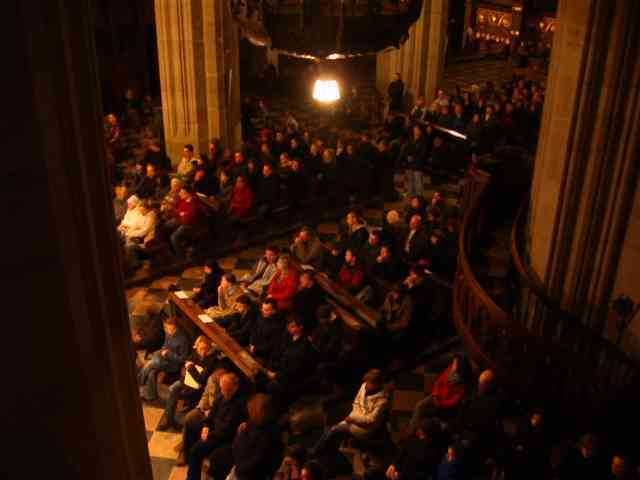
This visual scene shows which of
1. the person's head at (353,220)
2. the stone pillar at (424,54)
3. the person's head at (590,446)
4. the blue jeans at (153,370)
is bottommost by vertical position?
the blue jeans at (153,370)

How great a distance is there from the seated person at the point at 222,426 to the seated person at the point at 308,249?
329 centimetres

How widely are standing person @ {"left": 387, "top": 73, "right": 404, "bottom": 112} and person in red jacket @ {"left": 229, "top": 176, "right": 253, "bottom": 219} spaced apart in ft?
24.1

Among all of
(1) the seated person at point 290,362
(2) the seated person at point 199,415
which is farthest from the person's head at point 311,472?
(1) the seated person at point 290,362

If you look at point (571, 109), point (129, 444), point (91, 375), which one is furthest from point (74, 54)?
point (571, 109)

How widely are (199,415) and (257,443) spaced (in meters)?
0.82

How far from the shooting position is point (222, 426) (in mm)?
7008

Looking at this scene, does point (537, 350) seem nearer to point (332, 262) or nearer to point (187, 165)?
point (332, 262)

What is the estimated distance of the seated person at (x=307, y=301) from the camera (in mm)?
8656

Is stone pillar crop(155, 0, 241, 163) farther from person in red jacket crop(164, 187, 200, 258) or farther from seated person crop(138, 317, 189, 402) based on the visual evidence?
seated person crop(138, 317, 189, 402)

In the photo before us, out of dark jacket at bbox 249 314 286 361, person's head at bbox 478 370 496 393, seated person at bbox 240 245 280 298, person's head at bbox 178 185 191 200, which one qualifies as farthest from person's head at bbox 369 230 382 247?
person's head at bbox 478 370 496 393

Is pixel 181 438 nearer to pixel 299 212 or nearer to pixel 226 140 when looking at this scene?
pixel 299 212

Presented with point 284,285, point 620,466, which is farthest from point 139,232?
point 620,466

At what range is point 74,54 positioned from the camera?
2.10 meters

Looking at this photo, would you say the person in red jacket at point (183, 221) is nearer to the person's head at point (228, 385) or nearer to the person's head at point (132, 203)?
the person's head at point (132, 203)
